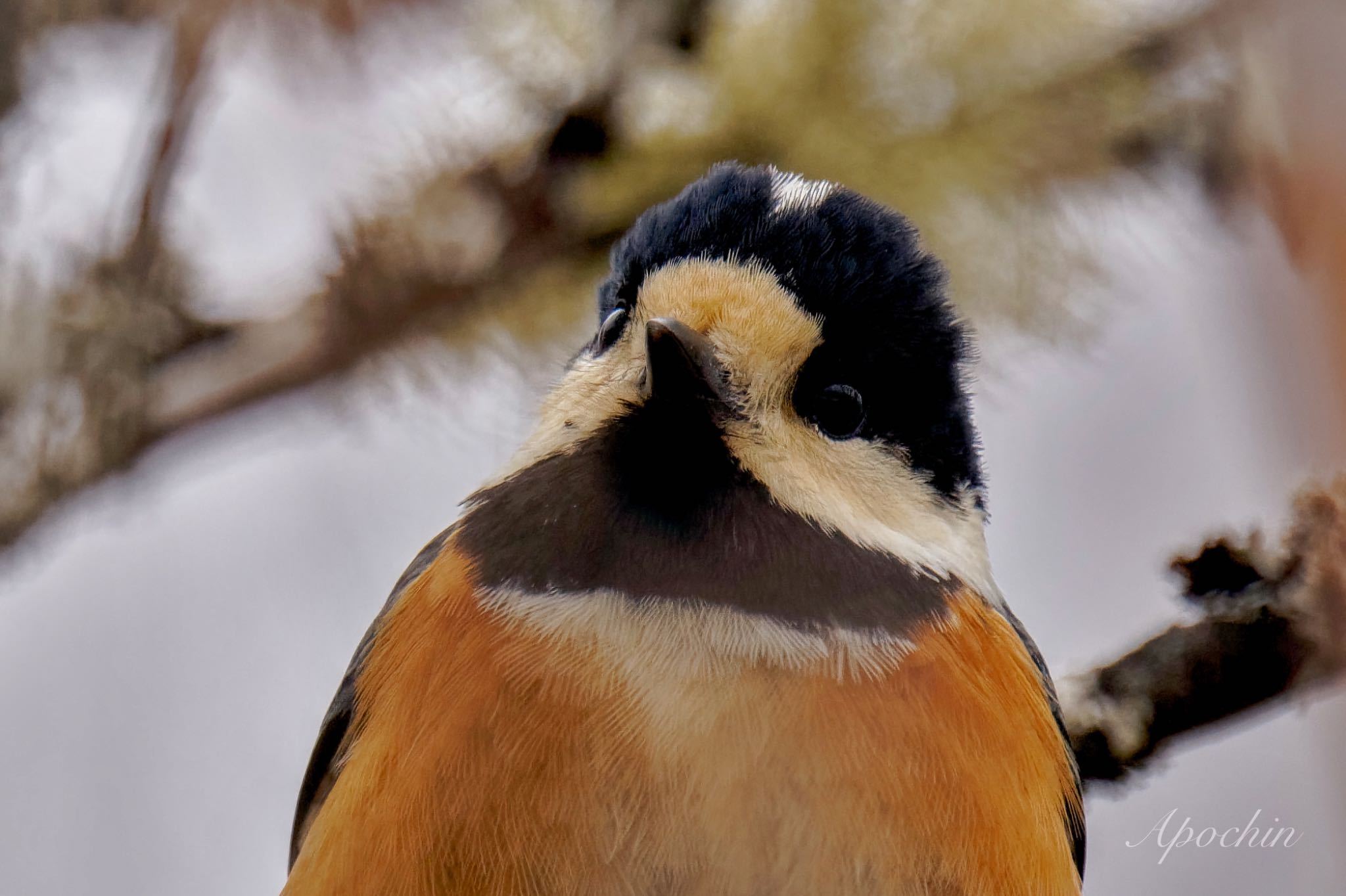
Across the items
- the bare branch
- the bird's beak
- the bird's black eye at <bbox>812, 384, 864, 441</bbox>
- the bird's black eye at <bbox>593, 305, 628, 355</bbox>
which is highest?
the bird's black eye at <bbox>593, 305, 628, 355</bbox>

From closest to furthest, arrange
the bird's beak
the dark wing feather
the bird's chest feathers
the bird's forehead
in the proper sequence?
the bird's chest feathers, the bird's beak, the bird's forehead, the dark wing feather

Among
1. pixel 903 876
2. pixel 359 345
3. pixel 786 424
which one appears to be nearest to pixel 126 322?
pixel 359 345

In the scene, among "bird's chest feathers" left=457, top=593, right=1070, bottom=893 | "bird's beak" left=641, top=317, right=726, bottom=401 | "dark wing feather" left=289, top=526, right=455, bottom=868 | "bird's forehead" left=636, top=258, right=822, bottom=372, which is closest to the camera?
"bird's chest feathers" left=457, top=593, right=1070, bottom=893

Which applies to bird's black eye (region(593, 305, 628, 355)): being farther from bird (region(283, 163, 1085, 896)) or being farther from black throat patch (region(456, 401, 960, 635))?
black throat patch (region(456, 401, 960, 635))

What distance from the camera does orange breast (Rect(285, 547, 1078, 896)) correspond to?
4.09ft

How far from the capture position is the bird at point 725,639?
1267 millimetres

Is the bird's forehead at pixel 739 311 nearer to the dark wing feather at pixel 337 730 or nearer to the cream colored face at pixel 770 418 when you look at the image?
the cream colored face at pixel 770 418

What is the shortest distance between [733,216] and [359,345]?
3.33 feet

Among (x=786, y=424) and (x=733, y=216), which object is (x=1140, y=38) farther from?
(x=786, y=424)

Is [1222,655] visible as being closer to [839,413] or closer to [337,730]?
[839,413]

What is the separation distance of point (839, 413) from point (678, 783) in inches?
19.3

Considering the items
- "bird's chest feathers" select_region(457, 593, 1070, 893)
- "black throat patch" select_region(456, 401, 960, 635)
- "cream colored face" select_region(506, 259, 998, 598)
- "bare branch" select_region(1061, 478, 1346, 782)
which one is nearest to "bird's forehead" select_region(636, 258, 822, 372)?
"cream colored face" select_region(506, 259, 998, 598)

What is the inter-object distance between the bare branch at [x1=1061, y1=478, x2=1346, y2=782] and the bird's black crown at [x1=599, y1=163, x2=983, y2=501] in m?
0.31

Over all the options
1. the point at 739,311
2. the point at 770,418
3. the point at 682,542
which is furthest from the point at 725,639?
the point at 739,311
